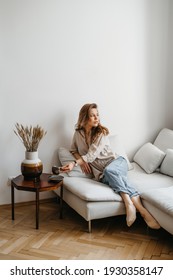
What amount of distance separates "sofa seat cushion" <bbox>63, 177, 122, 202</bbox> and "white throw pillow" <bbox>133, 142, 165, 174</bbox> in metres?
0.67

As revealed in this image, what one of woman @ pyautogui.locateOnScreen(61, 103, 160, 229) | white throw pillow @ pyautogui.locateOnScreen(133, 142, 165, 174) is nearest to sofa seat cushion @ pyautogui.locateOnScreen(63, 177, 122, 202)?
woman @ pyautogui.locateOnScreen(61, 103, 160, 229)

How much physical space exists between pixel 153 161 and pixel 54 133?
1.05 m

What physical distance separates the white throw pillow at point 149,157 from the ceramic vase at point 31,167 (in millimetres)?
1135

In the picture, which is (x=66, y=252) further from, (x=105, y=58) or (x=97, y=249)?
(x=105, y=58)

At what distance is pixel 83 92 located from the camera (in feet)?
12.4

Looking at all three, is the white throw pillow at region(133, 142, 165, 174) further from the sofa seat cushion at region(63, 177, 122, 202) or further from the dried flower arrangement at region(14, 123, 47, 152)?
the dried flower arrangement at region(14, 123, 47, 152)

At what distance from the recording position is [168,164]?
12.0ft

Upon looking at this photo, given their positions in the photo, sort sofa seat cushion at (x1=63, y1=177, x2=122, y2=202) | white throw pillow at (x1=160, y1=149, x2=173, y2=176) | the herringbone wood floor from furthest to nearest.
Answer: white throw pillow at (x1=160, y1=149, x2=173, y2=176) → sofa seat cushion at (x1=63, y1=177, x2=122, y2=202) → the herringbone wood floor

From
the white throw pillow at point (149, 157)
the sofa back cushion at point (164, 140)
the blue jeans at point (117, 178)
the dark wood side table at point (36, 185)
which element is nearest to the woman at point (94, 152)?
the blue jeans at point (117, 178)

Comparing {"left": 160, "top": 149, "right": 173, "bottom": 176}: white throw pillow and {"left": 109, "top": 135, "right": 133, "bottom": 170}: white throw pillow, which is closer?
{"left": 160, "top": 149, "right": 173, "bottom": 176}: white throw pillow

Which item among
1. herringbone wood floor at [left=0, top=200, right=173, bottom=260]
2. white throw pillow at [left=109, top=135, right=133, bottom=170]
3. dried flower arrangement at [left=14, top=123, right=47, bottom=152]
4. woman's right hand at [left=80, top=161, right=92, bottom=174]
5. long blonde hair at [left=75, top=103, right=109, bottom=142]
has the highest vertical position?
long blonde hair at [left=75, top=103, right=109, bottom=142]

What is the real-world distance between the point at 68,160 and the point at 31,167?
1.47 ft

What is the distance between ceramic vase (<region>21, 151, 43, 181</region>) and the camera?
3275 millimetres

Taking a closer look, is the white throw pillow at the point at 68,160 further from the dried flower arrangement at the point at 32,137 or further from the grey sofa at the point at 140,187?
the dried flower arrangement at the point at 32,137
